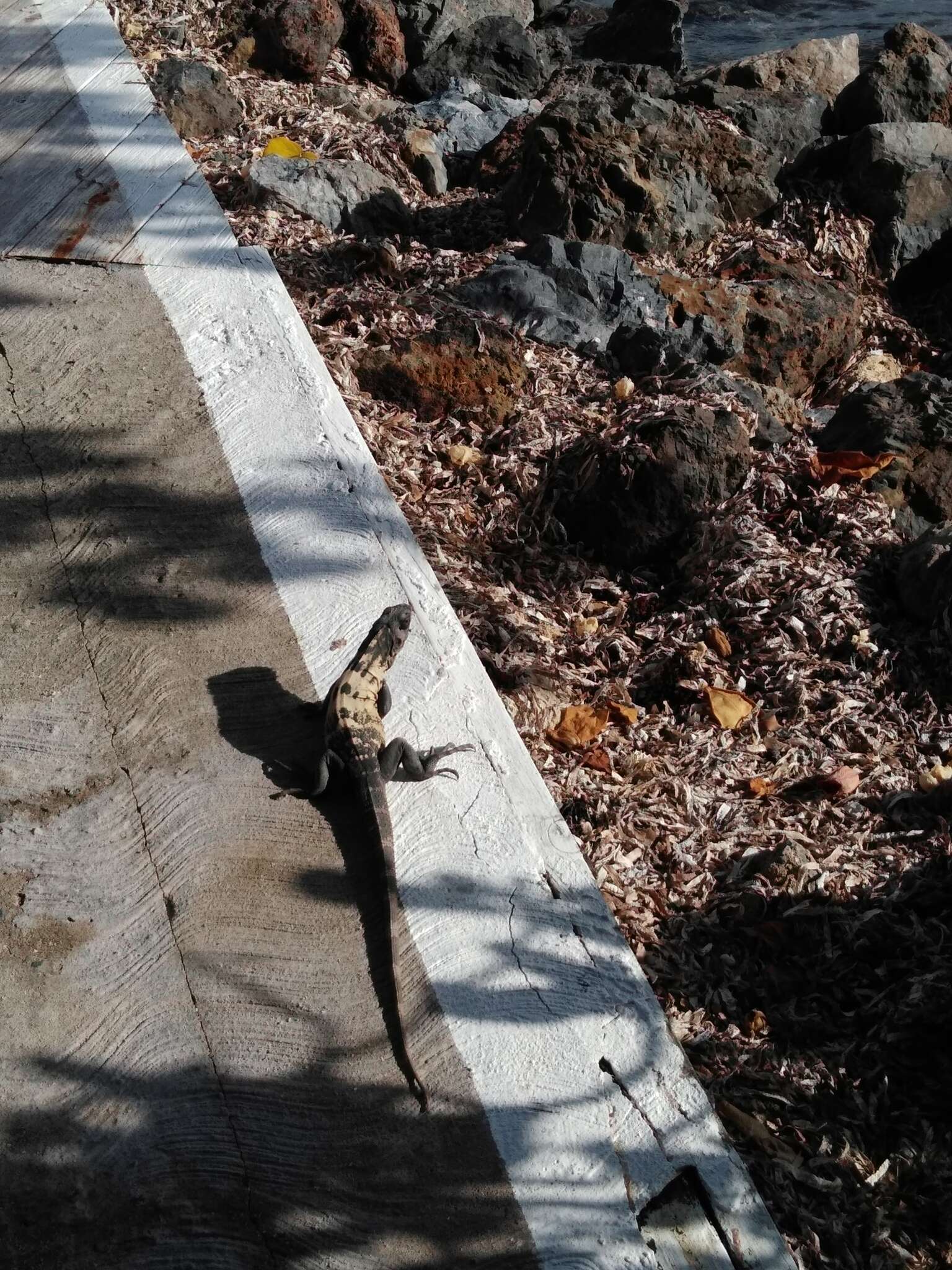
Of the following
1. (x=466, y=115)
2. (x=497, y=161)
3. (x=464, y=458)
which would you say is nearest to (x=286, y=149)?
(x=497, y=161)

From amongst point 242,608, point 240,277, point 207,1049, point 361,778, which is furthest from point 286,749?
point 240,277

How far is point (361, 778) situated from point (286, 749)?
306 millimetres

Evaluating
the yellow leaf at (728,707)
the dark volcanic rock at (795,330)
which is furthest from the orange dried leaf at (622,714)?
the dark volcanic rock at (795,330)

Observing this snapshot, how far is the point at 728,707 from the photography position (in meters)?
4.91

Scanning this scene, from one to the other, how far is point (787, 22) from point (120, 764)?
12.5 meters

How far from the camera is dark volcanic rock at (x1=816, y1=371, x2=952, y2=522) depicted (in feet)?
19.2

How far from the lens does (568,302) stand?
643 cm

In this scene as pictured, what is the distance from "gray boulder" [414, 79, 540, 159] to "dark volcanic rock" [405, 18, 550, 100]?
0.39 m

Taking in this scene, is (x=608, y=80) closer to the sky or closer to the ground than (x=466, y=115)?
closer to the sky

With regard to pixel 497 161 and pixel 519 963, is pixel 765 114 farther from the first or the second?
pixel 519 963

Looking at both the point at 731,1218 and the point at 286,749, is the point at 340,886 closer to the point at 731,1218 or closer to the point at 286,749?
the point at 286,749

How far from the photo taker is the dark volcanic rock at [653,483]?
17.5 ft

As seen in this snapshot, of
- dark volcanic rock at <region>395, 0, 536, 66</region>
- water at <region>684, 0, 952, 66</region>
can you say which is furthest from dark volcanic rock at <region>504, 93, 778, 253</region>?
water at <region>684, 0, 952, 66</region>

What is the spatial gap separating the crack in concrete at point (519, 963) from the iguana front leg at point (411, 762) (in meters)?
0.47
